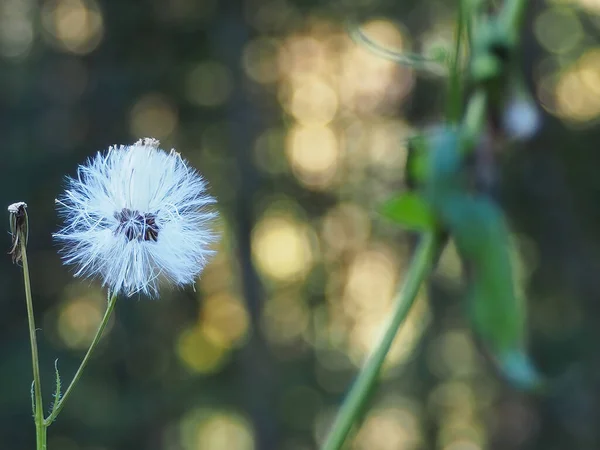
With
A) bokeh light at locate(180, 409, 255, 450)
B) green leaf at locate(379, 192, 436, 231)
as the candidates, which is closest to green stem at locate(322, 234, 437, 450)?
green leaf at locate(379, 192, 436, 231)

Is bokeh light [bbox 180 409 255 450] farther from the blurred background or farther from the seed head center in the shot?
the seed head center

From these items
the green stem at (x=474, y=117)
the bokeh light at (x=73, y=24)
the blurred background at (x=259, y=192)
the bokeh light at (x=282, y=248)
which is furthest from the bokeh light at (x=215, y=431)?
the green stem at (x=474, y=117)

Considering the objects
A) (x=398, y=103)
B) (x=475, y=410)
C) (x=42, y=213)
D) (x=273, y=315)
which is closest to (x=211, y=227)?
(x=42, y=213)

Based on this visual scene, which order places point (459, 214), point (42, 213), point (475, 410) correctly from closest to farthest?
1. point (459, 214)
2. point (42, 213)
3. point (475, 410)

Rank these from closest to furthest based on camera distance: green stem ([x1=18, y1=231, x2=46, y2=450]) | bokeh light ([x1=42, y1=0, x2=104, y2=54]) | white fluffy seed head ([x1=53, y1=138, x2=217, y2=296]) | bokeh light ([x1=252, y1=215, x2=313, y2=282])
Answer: green stem ([x1=18, y1=231, x2=46, y2=450]) < white fluffy seed head ([x1=53, y1=138, x2=217, y2=296]) < bokeh light ([x1=42, y1=0, x2=104, y2=54]) < bokeh light ([x1=252, y1=215, x2=313, y2=282])

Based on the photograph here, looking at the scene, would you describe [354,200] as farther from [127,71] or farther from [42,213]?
[42,213]

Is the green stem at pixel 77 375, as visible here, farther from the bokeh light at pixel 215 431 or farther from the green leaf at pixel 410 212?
the bokeh light at pixel 215 431
